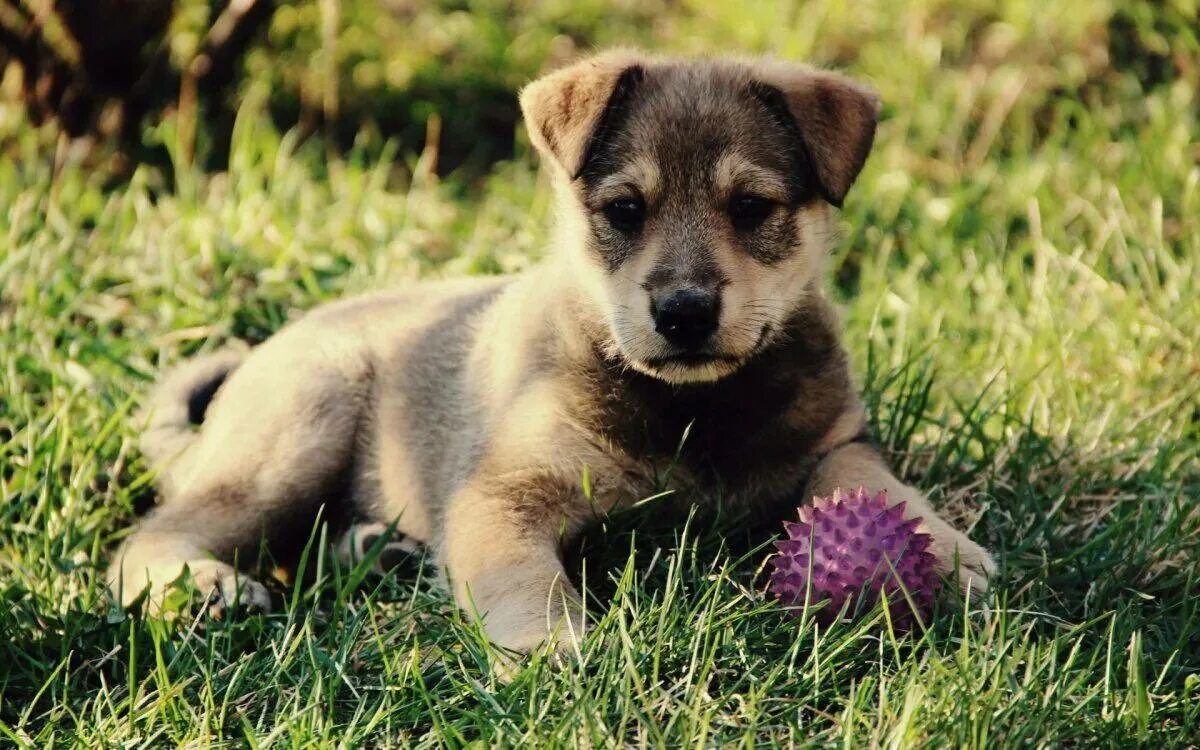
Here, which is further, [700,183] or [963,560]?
[700,183]

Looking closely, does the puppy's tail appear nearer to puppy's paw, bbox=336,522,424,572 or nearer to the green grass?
the green grass

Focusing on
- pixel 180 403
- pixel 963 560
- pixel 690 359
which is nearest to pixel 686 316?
pixel 690 359

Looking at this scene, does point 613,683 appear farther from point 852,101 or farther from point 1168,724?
point 852,101

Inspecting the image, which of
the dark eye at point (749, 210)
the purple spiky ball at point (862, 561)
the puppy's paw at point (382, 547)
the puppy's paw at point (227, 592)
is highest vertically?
the dark eye at point (749, 210)

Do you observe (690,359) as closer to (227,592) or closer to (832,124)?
(832,124)

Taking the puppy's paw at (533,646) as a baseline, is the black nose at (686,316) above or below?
above

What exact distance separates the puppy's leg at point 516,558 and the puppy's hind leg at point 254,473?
0.62 meters

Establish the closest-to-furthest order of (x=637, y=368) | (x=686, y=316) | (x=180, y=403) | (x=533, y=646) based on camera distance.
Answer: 1. (x=533, y=646)
2. (x=686, y=316)
3. (x=637, y=368)
4. (x=180, y=403)

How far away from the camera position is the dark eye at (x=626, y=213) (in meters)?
3.71

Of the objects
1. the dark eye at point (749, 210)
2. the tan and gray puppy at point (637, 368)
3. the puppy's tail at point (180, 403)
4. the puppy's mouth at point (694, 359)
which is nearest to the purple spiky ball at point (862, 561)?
the tan and gray puppy at point (637, 368)

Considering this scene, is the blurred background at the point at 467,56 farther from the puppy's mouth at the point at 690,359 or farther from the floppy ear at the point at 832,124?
the puppy's mouth at the point at 690,359

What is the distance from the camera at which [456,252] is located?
607 cm

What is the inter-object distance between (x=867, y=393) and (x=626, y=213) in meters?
1.34

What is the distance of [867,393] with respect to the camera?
4.65m
